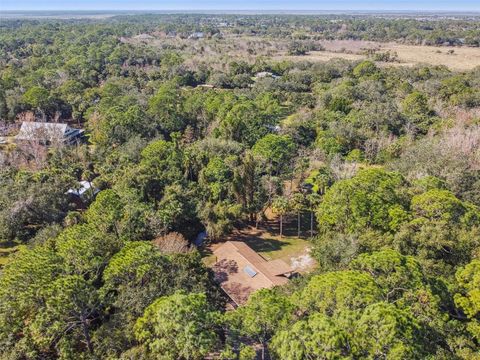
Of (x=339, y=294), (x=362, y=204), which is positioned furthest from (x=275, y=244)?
(x=339, y=294)

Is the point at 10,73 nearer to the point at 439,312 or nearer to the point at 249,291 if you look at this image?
the point at 249,291

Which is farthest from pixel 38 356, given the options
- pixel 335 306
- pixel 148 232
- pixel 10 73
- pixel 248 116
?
pixel 10 73

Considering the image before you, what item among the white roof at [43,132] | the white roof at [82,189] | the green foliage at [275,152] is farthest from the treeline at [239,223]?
the white roof at [43,132]

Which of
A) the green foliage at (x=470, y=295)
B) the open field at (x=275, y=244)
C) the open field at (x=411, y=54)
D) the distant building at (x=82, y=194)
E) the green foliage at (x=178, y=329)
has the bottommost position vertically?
the open field at (x=275, y=244)

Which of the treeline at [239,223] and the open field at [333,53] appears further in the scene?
the open field at [333,53]

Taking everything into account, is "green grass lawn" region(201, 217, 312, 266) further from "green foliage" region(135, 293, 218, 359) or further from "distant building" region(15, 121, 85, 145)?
"distant building" region(15, 121, 85, 145)

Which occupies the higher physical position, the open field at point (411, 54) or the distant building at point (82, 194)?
the open field at point (411, 54)

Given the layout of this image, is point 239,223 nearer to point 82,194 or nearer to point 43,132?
point 82,194

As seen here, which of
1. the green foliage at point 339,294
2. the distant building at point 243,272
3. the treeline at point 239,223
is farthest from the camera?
the distant building at point 243,272

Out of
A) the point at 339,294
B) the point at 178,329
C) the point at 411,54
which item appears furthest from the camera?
the point at 411,54

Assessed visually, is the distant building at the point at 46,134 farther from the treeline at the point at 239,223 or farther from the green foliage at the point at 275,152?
the green foliage at the point at 275,152
